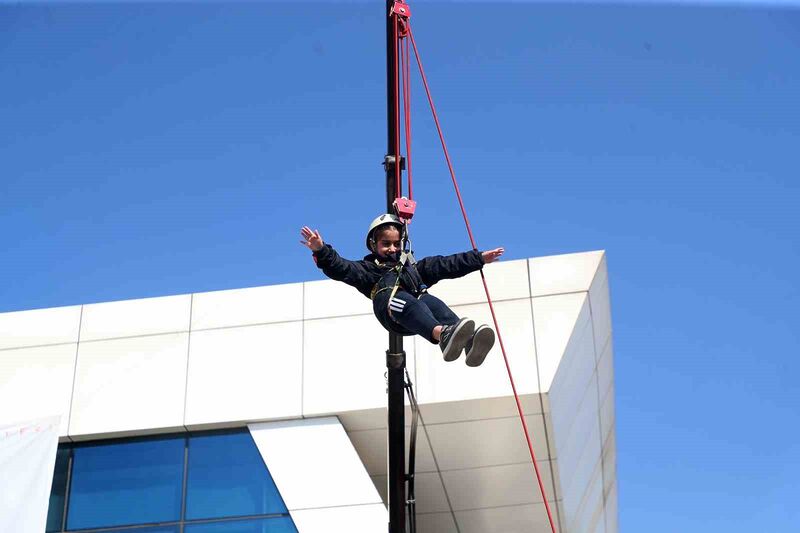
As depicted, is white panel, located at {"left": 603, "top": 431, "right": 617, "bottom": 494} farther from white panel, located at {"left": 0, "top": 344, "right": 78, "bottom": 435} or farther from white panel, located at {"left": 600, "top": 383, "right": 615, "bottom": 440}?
white panel, located at {"left": 0, "top": 344, "right": 78, "bottom": 435}

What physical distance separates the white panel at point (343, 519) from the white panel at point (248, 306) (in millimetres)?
2337

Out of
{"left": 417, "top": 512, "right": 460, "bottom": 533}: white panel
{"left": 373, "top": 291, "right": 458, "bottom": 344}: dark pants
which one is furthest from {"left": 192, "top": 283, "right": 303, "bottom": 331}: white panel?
{"left": 373, "top": 291, "right": 458, "bottom": 344}: dark pants

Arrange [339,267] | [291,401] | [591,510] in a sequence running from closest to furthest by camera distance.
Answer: [339,267] < [291,401] < [591,510]

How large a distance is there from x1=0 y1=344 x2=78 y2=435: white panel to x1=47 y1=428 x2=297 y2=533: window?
56 cm

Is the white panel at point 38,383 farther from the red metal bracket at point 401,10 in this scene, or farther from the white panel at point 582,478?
the red metal bracket at point 401,10

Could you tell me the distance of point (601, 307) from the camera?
13086 mm

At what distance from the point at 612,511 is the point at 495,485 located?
6.19 meters

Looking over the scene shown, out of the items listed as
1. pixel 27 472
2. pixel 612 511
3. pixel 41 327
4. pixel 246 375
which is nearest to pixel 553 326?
pixel 246 375

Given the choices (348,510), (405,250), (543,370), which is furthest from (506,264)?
(405,250)

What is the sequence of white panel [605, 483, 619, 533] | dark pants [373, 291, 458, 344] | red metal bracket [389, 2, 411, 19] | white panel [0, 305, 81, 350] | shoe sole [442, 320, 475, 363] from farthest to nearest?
white panel [605, 483, 619, 533] → white panel [0, 305, 81, 350] → red metal bracket [389, 2, 411, 19] → dark pants [373, 291, 458, 344] → shoe sole [442, 320, 475, 363]

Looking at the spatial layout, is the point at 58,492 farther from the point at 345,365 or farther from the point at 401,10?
the point at 401,10

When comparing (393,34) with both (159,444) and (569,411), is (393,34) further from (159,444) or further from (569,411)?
(159,444)

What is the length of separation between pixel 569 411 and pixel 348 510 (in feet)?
9.53

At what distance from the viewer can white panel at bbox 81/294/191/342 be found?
13.1 metres
